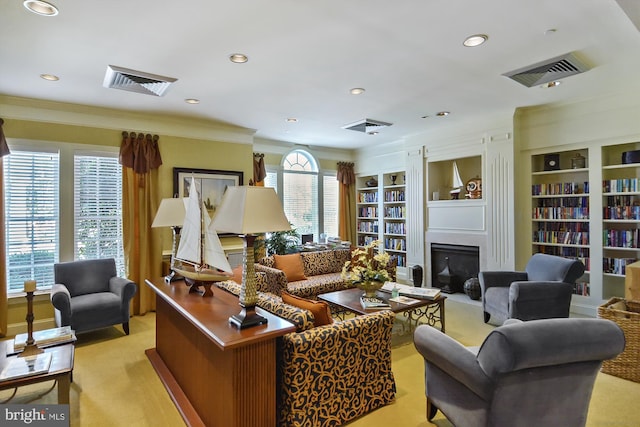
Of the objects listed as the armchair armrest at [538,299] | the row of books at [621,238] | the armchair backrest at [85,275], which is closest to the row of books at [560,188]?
the row of books at [621,238]

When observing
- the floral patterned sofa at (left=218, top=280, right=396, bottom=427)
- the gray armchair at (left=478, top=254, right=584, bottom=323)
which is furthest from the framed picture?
the gray armchair at (left=478, top=254, right=584, bottom=323)

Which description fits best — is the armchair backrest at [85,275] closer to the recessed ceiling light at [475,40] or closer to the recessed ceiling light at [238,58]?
the recessed ceiling light at [238,58]

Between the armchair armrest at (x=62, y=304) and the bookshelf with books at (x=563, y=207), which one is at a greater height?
the bookshelf with books at (x=563, y=207)

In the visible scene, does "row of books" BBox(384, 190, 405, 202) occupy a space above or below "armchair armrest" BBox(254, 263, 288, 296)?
above

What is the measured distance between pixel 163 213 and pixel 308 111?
2343mm

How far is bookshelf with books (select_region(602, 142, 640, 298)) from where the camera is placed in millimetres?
3896

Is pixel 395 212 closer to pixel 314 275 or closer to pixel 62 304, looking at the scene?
pixel 314 275

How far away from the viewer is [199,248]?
2316mm

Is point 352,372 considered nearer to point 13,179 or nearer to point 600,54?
point 600,54

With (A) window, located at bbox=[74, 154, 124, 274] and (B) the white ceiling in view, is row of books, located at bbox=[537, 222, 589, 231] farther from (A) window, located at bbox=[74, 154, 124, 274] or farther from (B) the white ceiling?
(A) window, located at bbox=[74, 154, 124, 274]

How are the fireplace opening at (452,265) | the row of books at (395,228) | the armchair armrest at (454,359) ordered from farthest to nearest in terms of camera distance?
the row of books at (395,228)
the fireplace opening at (452,265)
the armchair armrest at (454,359)

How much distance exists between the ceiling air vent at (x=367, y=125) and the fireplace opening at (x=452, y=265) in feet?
7.13

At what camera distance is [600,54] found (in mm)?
2865

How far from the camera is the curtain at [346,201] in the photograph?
7.16 metres
